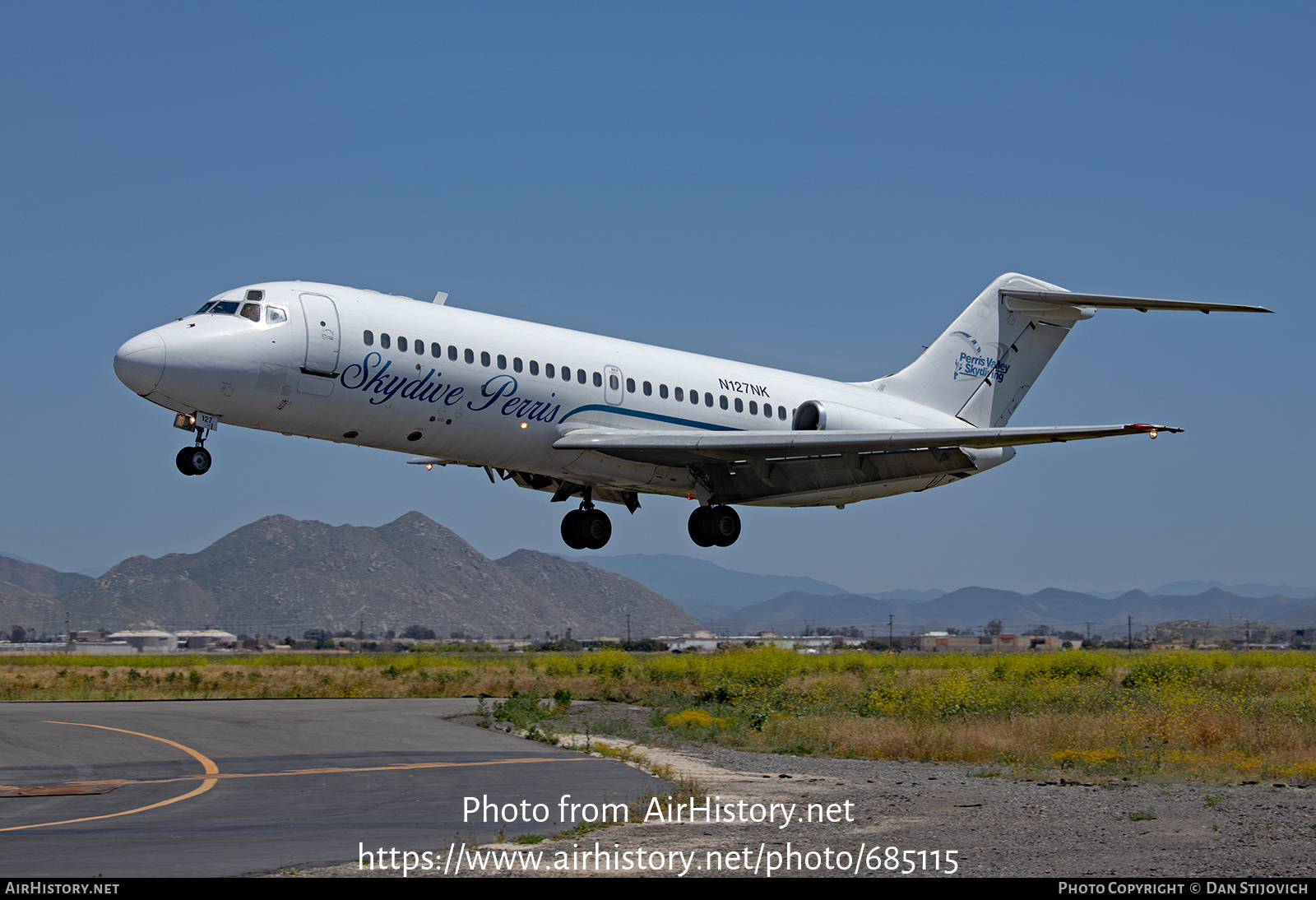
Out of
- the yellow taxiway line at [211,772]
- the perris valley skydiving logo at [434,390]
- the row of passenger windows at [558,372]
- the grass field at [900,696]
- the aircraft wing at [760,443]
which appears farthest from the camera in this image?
the aircraft wing at [760,443]

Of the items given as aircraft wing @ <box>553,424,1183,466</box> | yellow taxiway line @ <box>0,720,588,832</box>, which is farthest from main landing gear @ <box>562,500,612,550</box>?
yellow taxiway line @ <box>0,720,588,832</box>

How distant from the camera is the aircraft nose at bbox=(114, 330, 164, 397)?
1873 cm

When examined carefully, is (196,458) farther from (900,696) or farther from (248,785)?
(900,696)

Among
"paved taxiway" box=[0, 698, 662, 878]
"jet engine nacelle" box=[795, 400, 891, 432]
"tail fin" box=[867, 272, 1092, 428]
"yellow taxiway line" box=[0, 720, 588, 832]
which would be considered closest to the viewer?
"paved taxiway" box=[0, 698, 662, 878]

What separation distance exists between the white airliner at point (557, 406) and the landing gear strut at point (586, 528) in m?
0.04

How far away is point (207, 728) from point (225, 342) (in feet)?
26.4

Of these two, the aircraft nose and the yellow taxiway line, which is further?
the aircraft nose

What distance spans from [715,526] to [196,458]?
10507 mm

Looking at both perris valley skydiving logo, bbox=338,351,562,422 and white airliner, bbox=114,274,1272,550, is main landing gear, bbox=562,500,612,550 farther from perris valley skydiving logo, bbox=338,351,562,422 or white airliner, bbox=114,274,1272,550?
perris valley skydiving logo, bbox=338,351,562,422

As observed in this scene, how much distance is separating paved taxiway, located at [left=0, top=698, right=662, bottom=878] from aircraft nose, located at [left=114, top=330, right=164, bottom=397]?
5689 mm

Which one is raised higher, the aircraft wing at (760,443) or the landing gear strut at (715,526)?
the aircraft wing at (760,443)

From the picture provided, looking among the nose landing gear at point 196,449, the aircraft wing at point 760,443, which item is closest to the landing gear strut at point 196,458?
the nose landing gear at point 196,449

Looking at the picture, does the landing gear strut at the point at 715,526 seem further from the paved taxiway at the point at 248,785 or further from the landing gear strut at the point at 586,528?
the paved taxiway at the point at 248,785

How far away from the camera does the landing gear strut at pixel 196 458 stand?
19.4 m
